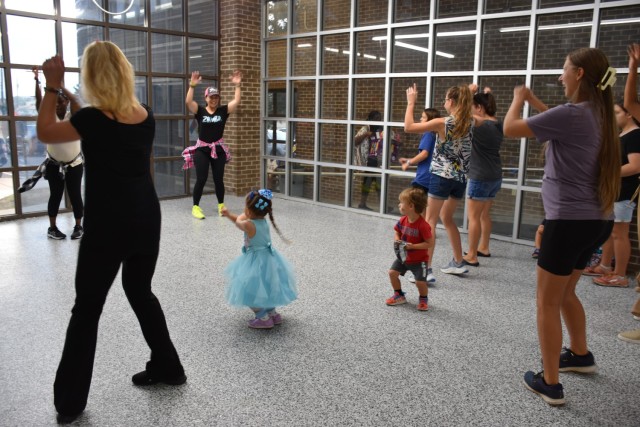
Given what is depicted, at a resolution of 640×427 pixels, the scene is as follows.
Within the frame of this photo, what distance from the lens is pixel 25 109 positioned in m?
6.45

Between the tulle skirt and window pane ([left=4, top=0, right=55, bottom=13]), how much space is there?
4.93 metres

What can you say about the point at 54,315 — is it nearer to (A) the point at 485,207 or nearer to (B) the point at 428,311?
(B) the point at 428,311

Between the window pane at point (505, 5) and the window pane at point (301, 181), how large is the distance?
131 inches

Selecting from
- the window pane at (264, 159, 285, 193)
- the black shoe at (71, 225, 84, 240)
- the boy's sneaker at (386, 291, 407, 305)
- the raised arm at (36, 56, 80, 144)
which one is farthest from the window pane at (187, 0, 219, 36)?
the raised arm at (36, 56, 80, 144)

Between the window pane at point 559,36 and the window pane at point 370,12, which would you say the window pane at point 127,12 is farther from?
the window pane at point 559,36

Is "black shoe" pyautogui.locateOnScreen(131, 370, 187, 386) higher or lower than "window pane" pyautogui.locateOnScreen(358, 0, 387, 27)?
lower

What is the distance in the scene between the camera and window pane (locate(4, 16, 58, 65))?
6.23 meters

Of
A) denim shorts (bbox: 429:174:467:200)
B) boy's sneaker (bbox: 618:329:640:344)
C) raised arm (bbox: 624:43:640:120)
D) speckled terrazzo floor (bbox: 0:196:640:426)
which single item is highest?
raised arm (bbox: 624:43:640:120)

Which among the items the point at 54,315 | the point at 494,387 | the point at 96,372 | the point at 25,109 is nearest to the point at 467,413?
the point at 494,387

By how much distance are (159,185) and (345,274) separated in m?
4.35

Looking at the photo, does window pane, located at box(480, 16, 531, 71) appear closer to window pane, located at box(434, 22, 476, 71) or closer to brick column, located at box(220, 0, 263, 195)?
window pane, located at box(434, 22, 476, 71)

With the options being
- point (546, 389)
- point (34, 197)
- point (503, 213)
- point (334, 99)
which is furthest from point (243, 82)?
point (546, 389)

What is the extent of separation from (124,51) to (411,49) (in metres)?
3.84

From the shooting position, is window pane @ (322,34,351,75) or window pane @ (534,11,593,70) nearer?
window pane @ (534,11,593,70)
